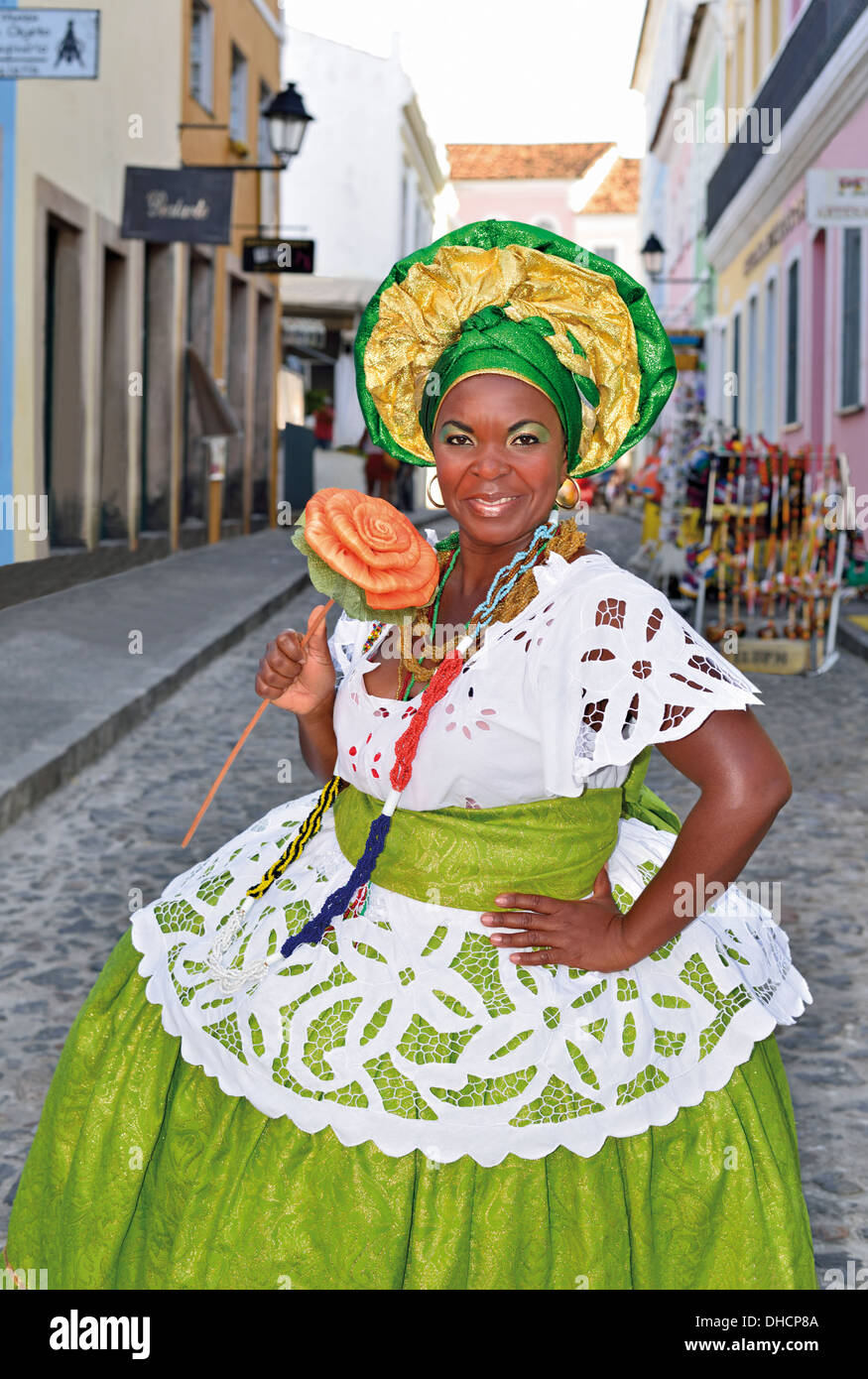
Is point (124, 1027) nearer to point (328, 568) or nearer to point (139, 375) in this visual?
point (328, 568)

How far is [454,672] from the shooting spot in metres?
2.08

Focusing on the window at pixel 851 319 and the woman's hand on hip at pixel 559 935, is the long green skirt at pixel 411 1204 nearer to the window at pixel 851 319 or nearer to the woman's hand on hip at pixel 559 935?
the woman's hand on hip at pixel 559 935

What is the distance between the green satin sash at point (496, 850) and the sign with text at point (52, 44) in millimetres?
8655

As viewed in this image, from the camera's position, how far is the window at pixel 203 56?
719 inches

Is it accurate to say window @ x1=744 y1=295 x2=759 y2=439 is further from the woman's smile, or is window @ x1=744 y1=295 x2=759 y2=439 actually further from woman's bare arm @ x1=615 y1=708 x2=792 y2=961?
woman's bare arm @ x1=615 y1=708 x2=792 y2=961

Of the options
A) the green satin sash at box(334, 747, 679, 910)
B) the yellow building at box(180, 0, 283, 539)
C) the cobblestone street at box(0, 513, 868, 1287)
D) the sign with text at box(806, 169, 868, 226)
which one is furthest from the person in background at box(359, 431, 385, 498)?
the green satin sash at box(334, 747, 679, 910)

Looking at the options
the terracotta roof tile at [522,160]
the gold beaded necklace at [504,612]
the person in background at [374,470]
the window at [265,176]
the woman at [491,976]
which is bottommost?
the woman at [491,976]

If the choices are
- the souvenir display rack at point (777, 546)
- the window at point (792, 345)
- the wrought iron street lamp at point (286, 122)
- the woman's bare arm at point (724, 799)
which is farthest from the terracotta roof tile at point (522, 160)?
the woman's bare arm at point (724, 799)

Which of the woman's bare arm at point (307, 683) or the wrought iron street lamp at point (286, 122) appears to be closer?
→ the woman's bare arm at point (307, 683)

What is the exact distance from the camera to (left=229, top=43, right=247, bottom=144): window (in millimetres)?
20281

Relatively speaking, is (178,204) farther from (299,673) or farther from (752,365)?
(752,365)

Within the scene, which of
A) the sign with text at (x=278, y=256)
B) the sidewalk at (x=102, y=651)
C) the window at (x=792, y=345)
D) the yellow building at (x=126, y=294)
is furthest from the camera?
the window at (x=792, y=345)

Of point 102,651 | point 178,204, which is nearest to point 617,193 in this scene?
point 178,204
